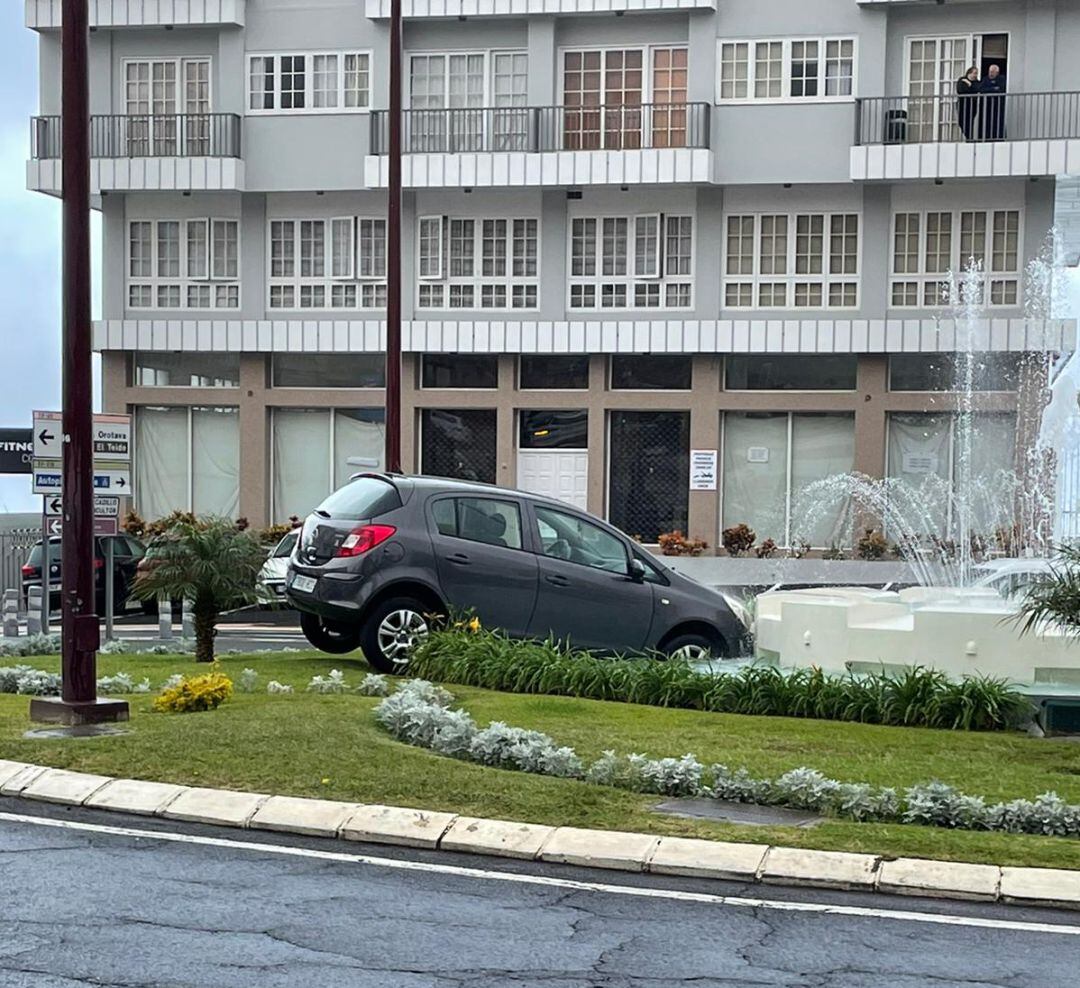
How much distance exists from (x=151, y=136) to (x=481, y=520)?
78.3 feet

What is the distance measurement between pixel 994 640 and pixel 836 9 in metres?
22.6

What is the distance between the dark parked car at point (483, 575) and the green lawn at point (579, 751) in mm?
2172

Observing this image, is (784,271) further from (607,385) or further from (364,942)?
(364,942)

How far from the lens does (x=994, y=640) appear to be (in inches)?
593

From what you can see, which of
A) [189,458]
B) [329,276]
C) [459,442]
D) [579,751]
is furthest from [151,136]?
[579,751]

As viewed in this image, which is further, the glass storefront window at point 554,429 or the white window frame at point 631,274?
the glass storefront window at point 554,429

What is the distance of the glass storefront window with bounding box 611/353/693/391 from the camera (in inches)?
1404

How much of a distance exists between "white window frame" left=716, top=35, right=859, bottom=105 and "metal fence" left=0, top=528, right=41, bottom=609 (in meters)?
16.1

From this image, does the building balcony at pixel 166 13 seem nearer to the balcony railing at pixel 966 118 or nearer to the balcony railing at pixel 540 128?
the balcony railing at pixel 540 128

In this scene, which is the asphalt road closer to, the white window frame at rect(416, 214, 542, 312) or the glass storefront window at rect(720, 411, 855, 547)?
the glass storefront window at rect(720, 411, 855, 547)

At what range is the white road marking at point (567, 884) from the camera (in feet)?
25.0

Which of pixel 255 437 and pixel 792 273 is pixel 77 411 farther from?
pixel 255 437

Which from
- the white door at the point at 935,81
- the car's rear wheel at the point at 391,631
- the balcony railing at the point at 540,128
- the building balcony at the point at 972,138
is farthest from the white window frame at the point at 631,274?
the car's rear wheel at the point at 391,631

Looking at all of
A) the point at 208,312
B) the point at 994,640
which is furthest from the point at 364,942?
the point at 208,312
